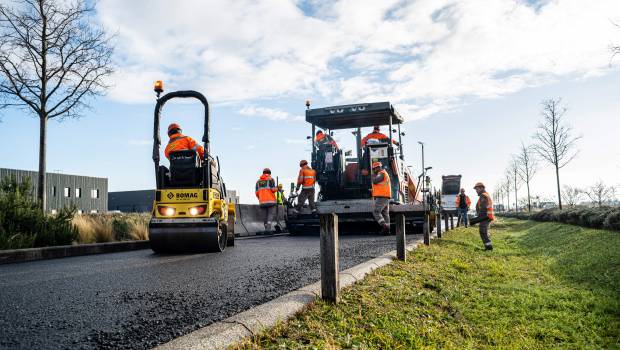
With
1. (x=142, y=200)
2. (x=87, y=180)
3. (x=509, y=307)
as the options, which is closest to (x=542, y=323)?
(x=509, y=307)

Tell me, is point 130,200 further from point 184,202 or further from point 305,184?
point 184,202

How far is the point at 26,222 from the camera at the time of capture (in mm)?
8766

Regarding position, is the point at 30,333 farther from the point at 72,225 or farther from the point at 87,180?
the point at 87,180

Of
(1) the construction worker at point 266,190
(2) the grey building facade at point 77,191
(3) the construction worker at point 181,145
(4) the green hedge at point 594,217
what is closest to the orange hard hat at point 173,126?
(3) the construction worker at point 181,145

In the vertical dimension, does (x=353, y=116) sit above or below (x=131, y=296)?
above

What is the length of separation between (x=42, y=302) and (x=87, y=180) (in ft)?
178

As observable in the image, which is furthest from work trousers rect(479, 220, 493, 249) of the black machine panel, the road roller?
the road roller

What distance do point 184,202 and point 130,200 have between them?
6394 centimetres

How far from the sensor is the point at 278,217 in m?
16.0

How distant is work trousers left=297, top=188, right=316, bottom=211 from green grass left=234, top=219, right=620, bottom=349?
18.7 ft

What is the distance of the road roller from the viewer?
736 centimetres

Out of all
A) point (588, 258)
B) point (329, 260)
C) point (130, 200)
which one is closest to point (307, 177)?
point (588, 258)

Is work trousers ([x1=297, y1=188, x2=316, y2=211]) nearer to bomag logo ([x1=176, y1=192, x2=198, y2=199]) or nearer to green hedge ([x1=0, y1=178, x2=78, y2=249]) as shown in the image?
bomag logo ([x1=176, y1=192, x2=198, y2=199])

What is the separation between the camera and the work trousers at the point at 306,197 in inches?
499
